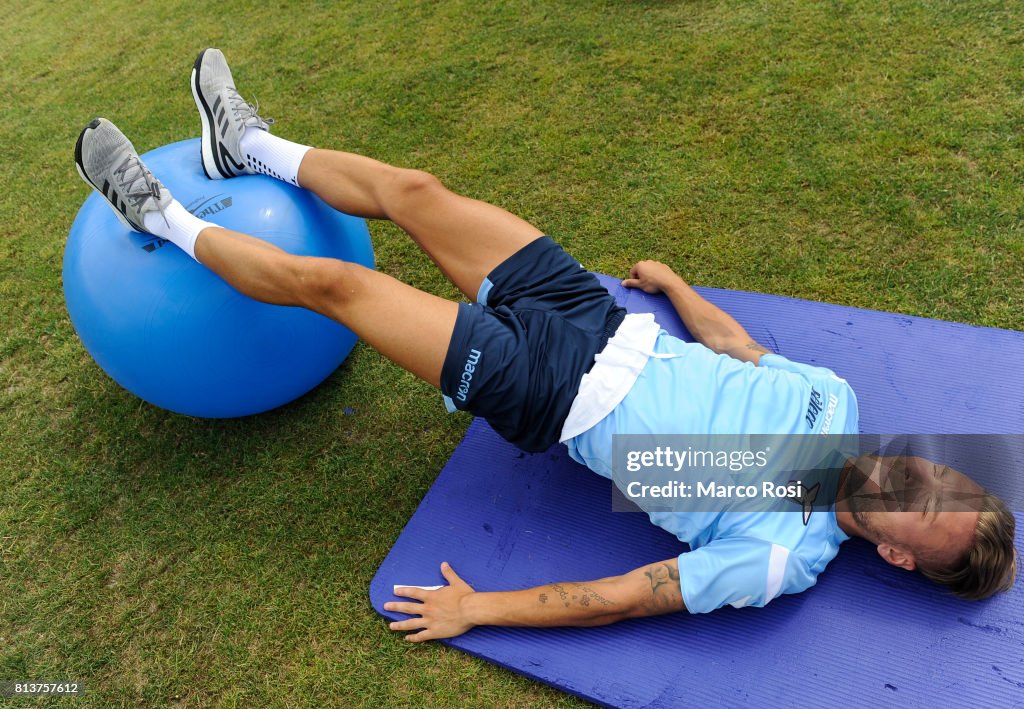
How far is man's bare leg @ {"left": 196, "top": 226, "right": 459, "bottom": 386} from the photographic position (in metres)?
2.27

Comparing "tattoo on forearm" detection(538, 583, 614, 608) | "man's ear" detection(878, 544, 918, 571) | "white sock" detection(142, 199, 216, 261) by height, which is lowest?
"tattoo on forearm" detection(538, 583, 614, 608)

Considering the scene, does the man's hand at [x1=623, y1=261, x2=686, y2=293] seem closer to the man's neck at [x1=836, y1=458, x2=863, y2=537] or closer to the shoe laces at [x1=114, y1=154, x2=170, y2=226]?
the man's neck at [x1=836, y1=458, x2=863, y2=537]

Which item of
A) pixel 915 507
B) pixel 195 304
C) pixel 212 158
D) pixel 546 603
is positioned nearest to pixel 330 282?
pixel 195 304

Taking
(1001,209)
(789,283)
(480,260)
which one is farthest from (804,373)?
(1001,209)

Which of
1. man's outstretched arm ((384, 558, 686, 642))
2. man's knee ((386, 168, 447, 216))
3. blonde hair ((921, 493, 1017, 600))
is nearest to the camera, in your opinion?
blonde hair ((921, 493, 1017, 600))

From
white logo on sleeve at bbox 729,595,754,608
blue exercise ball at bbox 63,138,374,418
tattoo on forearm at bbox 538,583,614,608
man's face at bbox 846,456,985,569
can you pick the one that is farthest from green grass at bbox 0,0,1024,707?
man's face at bbox 846,456,985,569

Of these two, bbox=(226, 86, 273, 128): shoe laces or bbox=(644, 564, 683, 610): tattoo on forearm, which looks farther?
bbox=(226, 86, 273, 128): shoe laces

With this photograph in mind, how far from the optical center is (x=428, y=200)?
104 inches

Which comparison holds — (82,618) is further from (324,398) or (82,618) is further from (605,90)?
(605,90)

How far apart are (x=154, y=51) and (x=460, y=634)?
5.52 m

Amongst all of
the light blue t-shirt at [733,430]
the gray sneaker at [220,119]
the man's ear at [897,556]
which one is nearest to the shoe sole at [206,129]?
the gray sneaker at [220,119]

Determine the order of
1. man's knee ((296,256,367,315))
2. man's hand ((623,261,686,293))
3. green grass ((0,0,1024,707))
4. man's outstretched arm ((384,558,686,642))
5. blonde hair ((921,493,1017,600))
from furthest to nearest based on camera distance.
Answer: man's hand ((623,261,686,293)) → green grass ((0,0,1024,707)) → man's knee ((296,256,367,315)) → man's outstretched arm ((384,558,686,642)) → blonde hair ((921,493,1017,600))

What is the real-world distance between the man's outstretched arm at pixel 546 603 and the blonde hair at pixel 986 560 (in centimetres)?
84

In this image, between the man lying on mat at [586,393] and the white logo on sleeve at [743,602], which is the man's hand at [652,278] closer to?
the man lying on mat at [586,393]
